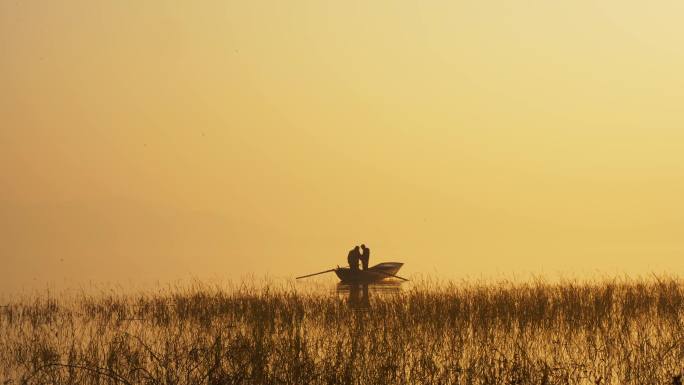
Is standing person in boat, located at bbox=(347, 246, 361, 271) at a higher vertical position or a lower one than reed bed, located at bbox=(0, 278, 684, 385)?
higher

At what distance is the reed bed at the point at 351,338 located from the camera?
11883 mm

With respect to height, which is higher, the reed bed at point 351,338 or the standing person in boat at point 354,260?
the standing person in boat at point 354,260

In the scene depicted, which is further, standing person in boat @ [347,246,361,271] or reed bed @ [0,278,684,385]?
standing person in boat @ [347,246,361,271]

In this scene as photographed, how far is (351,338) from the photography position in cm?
1574

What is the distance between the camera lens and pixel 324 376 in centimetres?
1148

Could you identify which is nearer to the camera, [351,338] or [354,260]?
[351,338]

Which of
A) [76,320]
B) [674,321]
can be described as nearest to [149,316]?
[76,320]

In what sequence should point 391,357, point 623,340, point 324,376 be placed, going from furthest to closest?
point 623,340 → point 391,357 → point 324,376

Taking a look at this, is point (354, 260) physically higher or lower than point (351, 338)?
higher

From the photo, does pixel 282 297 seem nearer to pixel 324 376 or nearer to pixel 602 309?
pixel 602 309

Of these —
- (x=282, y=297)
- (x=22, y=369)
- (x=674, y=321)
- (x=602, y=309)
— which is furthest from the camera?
(x=282, y=297)

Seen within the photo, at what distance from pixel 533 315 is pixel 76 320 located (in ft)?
33.0

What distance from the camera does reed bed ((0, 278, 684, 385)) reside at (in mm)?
11883

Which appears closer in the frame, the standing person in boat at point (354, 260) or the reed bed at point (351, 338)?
the reed bed at point (351, 338)
